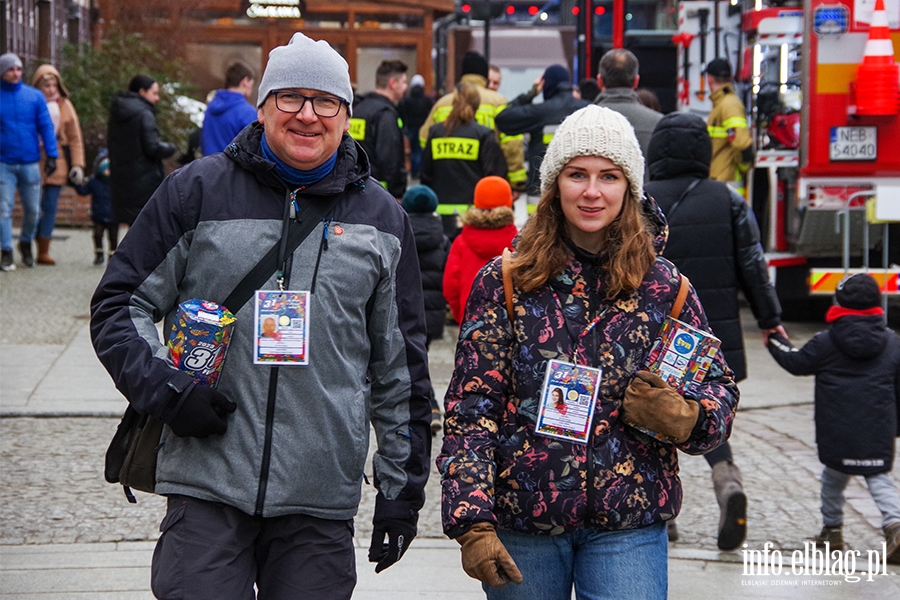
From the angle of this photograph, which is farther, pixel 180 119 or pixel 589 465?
pixel 180 119

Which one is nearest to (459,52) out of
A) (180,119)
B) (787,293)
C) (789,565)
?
(180,119)

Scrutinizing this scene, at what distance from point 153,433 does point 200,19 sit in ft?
67.6

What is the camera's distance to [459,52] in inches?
930

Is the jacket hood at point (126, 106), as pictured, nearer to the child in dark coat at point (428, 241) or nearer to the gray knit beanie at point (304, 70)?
the child in dark coat at point (428, 241)

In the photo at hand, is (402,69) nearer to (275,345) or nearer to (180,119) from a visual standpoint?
(275,345)

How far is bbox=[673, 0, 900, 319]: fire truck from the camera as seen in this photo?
9.46 m

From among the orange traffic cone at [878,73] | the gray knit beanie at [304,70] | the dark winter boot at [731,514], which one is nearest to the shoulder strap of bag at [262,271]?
the gray knit beanie at [304,70]

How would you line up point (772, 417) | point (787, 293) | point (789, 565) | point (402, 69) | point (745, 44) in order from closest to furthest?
point (789, 565), point (772, 417), point (402, 69), point (787, 293), point (745, 44)

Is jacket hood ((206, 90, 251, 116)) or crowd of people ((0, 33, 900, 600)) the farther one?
jacket hood ((206, 90, 251, 116))

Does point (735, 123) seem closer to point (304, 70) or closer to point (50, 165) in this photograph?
point (50, 165)

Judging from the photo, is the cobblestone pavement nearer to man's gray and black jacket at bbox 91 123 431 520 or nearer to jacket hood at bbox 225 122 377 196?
man's gray and black jacket at bbox 91 123 431 520

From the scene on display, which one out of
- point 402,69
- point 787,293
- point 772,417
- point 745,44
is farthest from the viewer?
point 745,44

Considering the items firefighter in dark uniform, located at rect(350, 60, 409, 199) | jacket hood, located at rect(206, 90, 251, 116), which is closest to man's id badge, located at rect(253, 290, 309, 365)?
firefighter in dark uniform, located at rect(350, 60, 409, 199)

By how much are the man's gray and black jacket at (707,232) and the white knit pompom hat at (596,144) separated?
7.13 feet
